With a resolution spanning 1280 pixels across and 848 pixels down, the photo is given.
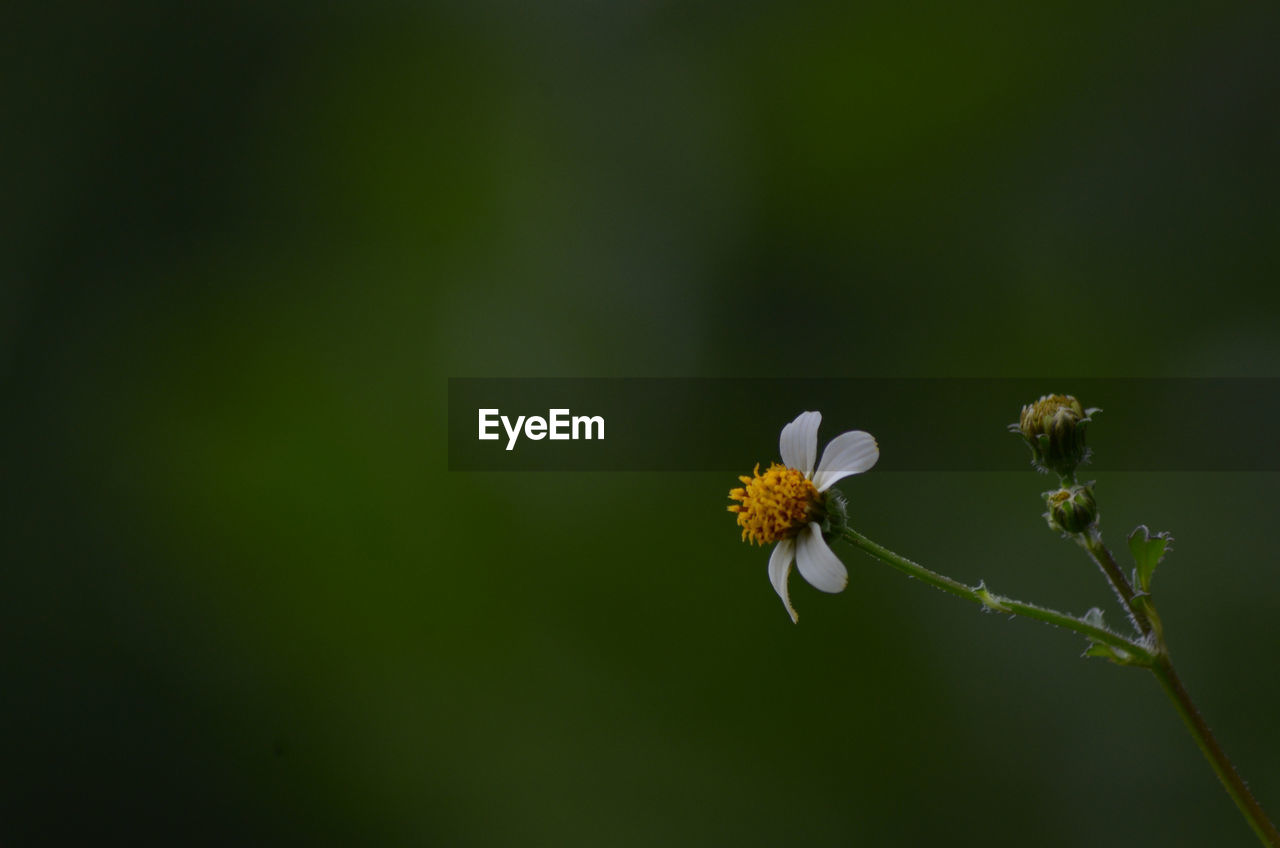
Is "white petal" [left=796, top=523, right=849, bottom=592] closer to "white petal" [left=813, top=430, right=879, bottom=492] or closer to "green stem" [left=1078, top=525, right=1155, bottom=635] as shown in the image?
"white petal" [left=813, top=430, right=879, bottom=492]

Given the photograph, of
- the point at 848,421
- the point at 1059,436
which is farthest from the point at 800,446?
the point at 848,421

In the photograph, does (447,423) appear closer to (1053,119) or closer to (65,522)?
(65,522)

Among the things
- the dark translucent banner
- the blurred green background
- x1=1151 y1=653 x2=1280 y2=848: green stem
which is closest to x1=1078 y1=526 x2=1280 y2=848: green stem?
x1=1151 y1=653 x2=1280 y2=848: green stem

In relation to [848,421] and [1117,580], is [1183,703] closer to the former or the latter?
[1117,580]

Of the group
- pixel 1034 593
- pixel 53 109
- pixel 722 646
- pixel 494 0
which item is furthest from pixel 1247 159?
pixel 53 109

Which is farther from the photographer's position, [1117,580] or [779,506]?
[779,506]

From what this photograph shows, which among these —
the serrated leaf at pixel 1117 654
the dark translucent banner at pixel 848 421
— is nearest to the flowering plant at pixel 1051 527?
the serrated leaf at pixel 1117 654

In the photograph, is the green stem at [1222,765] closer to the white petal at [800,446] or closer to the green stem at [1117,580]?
the green stem at [1117,580]

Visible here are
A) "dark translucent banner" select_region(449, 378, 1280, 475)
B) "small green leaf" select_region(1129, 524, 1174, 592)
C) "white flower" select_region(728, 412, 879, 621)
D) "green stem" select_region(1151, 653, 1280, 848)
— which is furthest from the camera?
"dark translucent banner" select_region(449, 378, 1280, 475)
